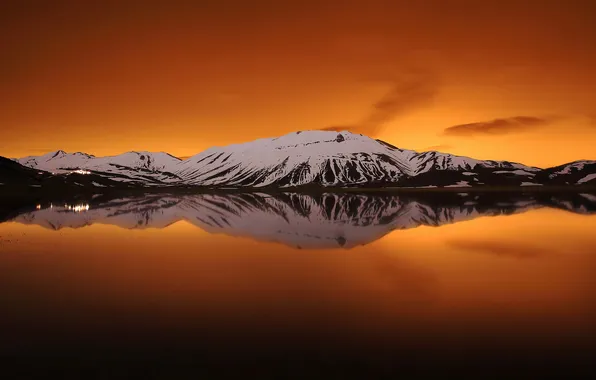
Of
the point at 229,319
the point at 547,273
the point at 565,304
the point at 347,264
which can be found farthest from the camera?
the point at 347,264

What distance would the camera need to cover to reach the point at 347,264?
24.9m

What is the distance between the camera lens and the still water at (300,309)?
37.1ft

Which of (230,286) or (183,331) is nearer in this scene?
(183,331)

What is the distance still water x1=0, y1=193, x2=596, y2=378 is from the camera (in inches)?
445

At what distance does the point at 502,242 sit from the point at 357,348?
85.4 feet

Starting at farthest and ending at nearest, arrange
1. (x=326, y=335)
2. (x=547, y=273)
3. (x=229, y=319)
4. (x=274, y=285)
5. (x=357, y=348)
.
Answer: (x=547, y=273) < (x=274, y=285) < (x=229, y=319) < (x=326, y=335) < (x=357, y=348)

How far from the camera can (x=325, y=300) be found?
17172 millimetres

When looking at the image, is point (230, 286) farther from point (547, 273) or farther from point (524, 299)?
point (547, 273)

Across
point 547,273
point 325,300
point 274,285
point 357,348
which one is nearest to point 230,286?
point 274,285

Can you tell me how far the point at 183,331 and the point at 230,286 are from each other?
627 cm

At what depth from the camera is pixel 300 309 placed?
622 inches

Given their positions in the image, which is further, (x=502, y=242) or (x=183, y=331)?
(x=502, y=242)

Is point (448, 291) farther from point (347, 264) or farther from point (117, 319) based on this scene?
point (117, 319)

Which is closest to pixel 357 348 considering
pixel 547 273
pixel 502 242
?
pixel 547 273
